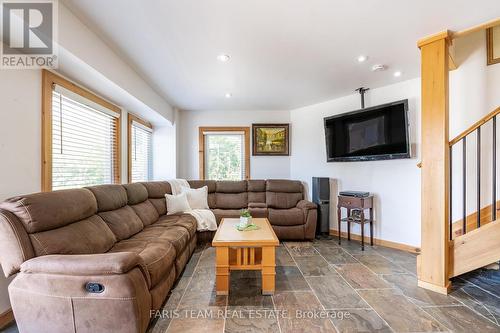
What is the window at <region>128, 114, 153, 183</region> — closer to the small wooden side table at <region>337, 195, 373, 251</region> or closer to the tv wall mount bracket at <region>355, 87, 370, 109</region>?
the small wooden side table at <region>337, 195, 373, 251</region>

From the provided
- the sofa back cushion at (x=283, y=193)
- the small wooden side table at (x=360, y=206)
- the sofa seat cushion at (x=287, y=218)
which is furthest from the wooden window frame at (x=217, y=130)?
the small wooden side table at (x=360, y=206)

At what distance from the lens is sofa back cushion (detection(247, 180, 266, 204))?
14.6 feet

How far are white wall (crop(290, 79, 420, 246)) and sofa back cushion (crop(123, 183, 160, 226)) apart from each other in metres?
2.92

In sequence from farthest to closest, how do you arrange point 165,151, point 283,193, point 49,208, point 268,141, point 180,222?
point 268,141, point 165,151, point 283,193, point 180,222, point 49,208

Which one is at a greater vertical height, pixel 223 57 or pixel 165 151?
pixel 223 57

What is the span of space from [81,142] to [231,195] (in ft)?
8.31

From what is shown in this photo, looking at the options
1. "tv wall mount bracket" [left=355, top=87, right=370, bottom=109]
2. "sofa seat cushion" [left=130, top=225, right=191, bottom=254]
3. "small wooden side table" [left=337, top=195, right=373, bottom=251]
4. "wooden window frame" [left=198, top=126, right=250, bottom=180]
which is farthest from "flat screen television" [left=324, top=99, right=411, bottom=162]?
"sofa seat cushion" [left=130, top=225, right=191, bottom=254]

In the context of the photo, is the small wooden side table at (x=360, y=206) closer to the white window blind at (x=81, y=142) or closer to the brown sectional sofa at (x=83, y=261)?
the brown sectional sofa at (x=83, y=261)

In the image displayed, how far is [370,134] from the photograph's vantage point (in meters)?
3.45

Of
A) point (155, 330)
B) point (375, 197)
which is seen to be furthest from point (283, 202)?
point (155, 330)

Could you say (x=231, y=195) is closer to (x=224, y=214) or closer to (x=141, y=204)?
(x=224, y=214)

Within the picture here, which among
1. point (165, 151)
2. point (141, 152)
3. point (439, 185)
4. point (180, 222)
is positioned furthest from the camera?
point (165, 151)

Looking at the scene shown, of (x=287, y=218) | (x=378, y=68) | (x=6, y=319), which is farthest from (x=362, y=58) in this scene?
(x=6, y=319)

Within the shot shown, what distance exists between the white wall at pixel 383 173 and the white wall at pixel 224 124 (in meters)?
0.59
